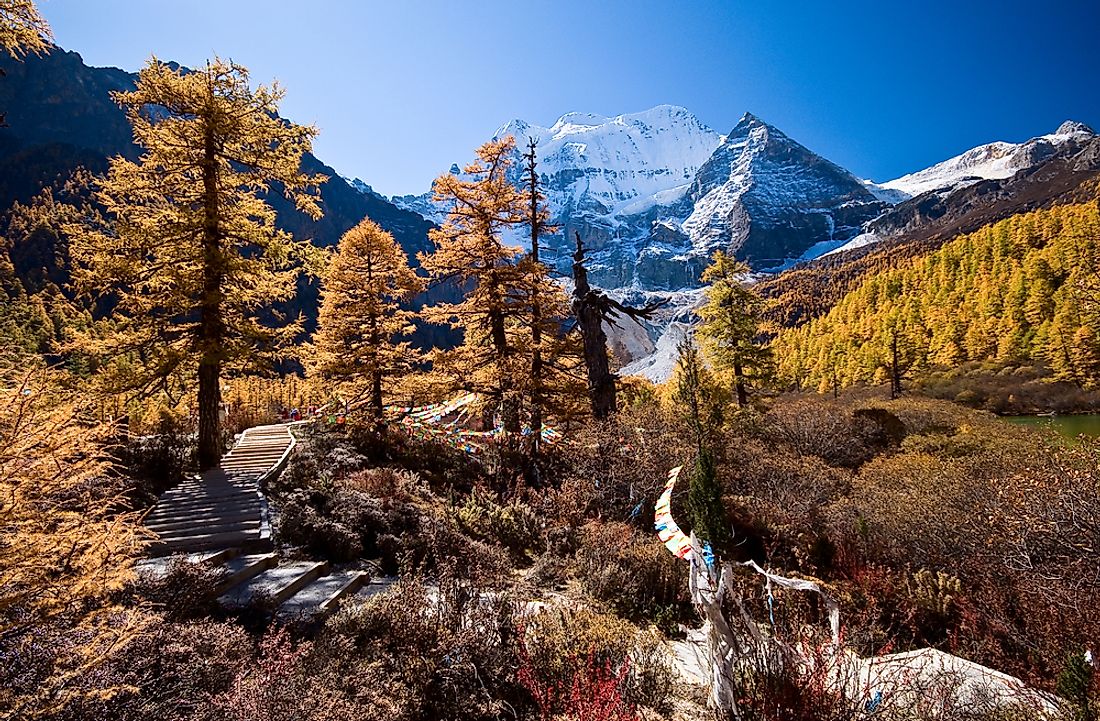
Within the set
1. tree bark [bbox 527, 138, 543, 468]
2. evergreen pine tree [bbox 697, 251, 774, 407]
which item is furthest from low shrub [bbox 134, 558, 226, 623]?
evergreen pine tree [bbox 697, 251, 774, 407]

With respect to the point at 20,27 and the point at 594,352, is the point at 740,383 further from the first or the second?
the point at 20,27

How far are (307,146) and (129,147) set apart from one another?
16367 cm

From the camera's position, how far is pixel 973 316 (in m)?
66.8

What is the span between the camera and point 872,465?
581 inches

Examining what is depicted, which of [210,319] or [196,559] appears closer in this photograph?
[196,559]

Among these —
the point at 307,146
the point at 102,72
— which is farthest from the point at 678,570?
the point at 102,72

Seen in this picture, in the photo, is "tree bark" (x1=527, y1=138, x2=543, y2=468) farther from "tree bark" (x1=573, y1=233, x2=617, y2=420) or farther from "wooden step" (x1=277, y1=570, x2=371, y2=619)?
"wooden step" (x1=277, y1=570, x2=371, y2=619)

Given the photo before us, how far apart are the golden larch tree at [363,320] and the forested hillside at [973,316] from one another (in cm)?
3151

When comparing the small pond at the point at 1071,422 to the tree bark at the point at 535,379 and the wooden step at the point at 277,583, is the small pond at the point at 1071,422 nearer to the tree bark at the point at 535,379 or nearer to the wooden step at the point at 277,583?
the tree bark at the point at 535,379

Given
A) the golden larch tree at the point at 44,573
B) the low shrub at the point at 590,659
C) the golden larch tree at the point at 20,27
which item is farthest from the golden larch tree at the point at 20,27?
the low shrub at the point at 590,659

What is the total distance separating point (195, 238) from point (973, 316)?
85.7 m

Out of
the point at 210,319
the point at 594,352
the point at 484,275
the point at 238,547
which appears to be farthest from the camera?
the point at 594,352

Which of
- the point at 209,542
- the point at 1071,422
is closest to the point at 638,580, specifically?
the point at 209,542

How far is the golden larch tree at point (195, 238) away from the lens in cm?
1110
